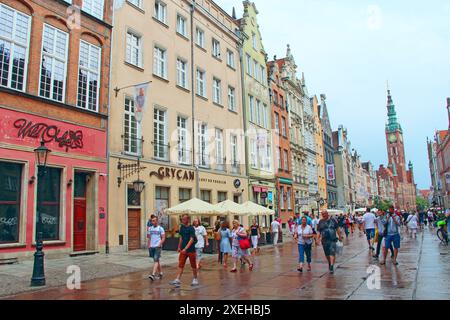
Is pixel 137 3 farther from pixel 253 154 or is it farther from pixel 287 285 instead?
pixel 287 285

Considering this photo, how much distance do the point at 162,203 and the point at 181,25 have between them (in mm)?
11809

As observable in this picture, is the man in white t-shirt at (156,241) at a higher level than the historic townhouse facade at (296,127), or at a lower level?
lower

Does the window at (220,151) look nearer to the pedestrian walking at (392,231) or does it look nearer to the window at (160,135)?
the window at (160,135)

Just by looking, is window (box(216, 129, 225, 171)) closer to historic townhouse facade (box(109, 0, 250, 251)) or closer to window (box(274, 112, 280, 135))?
historic townhouse facade (box(109, 0, 250, 251))

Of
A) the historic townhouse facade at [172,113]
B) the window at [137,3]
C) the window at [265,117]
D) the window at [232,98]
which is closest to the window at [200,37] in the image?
the historic townhouse facade at [172,113]

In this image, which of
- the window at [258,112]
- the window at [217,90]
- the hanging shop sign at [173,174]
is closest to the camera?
the hanging shop sign at [173,174]

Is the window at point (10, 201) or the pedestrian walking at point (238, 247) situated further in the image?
the window at point (10, 201)

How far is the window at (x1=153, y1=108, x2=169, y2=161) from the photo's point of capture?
70.0ft

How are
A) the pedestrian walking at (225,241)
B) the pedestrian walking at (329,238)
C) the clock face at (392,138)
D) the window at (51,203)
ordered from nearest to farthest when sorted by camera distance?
1. the pedestrian walking at (329,238)
2. the pedestrian walking at (225,241)
3. the window at (51,203)
4. the clock face at (392,138)

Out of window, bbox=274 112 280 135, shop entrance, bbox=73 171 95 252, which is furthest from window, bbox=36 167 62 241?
window, bbox=274 112 280 135

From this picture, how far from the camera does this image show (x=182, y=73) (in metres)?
24.8

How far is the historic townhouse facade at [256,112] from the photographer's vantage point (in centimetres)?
3234

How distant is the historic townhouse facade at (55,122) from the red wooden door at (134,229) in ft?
5.83

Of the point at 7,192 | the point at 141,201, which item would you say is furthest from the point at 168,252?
the point at 7,192
